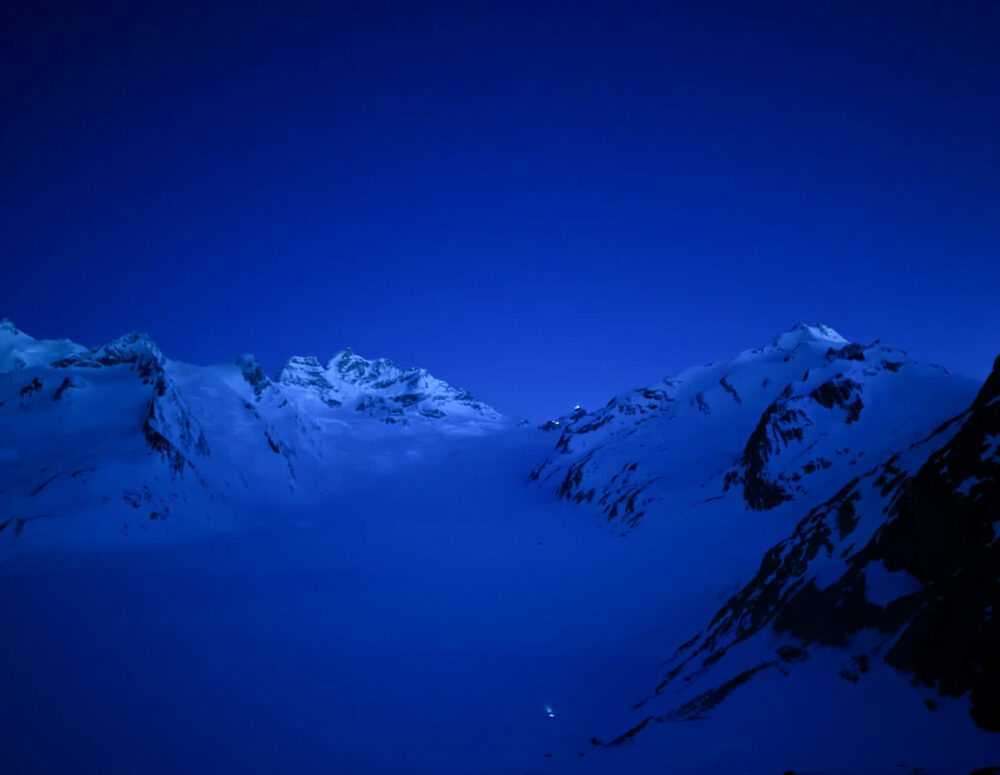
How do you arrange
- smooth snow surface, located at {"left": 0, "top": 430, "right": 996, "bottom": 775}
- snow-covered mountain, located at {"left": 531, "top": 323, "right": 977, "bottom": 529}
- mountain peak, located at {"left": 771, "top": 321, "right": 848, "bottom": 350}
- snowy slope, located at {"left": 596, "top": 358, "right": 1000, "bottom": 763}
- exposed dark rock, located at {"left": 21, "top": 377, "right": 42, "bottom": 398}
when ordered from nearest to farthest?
snowy slope, located at {"left": 596, "top": 358, "right": 1000, "bottom": 763} < smooth snow surface, located at {"left": 0, "top": 430, "right": 996, "bottom": 775} < snow-covered mountain, located at {"left": 531, "top": 323, "right": 977, "bottom": 529} < exposed dark rock, located at {"left": 21, "top": 377, "right": 42, "bottom": 398} < mountain peak, located at {"left": 771, "top": 321, "right": 848, "bottom": 350}

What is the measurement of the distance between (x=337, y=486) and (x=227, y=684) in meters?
88.4

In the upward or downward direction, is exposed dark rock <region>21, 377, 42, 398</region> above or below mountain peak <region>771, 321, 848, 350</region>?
above

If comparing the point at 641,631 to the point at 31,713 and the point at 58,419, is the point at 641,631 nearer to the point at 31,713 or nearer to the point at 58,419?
the point at 31,713

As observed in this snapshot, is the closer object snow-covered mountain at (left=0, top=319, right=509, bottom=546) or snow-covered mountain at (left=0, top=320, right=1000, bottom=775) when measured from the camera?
snow-covered mountain at (left=0, top=320, right=1000, bottom=775)

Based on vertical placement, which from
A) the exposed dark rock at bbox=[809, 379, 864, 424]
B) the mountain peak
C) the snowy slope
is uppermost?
the mountain peak

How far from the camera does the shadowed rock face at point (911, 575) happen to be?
1103 centimetres

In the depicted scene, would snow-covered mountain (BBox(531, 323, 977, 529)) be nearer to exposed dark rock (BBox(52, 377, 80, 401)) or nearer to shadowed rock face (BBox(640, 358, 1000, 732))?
shadowed rock face (BBox(640, 358, 1000, 732))

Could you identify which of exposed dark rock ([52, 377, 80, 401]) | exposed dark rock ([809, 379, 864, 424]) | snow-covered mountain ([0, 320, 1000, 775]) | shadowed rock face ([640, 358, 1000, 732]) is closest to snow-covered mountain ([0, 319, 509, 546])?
exposed dark rock ([52, 377, 80, 401])

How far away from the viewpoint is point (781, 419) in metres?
48.2

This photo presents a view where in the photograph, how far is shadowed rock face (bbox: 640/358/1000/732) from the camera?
11.0m

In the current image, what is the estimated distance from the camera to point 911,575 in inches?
546

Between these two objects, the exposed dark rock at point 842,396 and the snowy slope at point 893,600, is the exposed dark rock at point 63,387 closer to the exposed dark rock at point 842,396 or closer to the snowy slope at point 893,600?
the snowy slope at point 893,600

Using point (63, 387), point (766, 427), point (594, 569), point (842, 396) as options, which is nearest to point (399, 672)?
point (594, 569)

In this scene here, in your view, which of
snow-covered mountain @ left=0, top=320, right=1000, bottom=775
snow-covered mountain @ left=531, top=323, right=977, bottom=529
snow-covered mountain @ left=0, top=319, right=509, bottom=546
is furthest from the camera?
snow-covered mountain @ left=0, top=319, right=509, bottom=546
